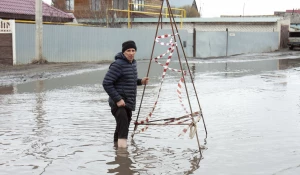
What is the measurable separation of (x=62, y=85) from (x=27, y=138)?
709cm

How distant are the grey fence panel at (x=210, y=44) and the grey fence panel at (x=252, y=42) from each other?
0.91 m

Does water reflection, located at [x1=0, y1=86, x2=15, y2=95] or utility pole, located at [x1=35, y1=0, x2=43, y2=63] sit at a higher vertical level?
utility pole, located at [x1=35, y1=0, x2=43, y2=63]

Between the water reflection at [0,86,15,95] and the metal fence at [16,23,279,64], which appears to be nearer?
the water reflection at [0,86,15,95]

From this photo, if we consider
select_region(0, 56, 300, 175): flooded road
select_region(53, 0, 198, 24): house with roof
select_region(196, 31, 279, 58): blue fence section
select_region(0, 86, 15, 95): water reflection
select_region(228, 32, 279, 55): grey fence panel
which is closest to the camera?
select_region(0, 56, 300, 175): flooded road

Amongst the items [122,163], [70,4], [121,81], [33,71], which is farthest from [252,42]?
[122,163]

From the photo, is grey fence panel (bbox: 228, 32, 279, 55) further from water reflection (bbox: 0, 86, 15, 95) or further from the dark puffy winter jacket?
the dark puffy winter jacket

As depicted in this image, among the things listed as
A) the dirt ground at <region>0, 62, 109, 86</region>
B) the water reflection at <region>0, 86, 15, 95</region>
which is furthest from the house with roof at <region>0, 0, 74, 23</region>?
the water reflection at <region>0, 86, 15, 95</region>

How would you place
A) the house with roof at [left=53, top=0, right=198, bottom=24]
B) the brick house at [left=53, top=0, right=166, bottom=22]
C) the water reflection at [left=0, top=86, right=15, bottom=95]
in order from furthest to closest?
1. the brick house at [left=53, top=0, right=166, bottom=22]
2. the house with roof at [left=53, top=0, right=198, bottom=24]
3. the water reflection at [left=0, top=86, right=15, bottom=95]

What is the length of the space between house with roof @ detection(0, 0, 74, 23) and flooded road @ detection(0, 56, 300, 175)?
13.0 meters

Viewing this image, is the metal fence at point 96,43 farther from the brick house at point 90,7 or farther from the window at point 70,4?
the window at point 70,4

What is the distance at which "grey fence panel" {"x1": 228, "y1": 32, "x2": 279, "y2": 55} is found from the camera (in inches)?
1330

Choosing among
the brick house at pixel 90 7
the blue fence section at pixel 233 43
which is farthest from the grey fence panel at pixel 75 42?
the brick house at pixel 90 7

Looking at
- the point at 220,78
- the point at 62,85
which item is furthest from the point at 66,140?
the point at 220,78

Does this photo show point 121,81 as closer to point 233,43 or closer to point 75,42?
point 75,42
